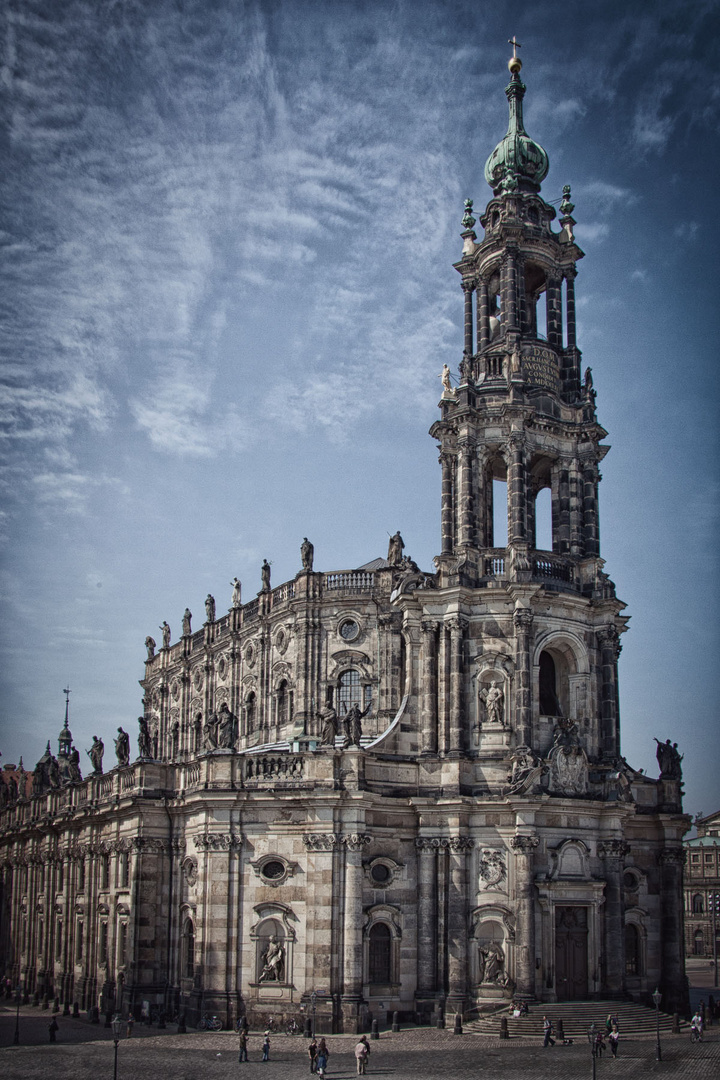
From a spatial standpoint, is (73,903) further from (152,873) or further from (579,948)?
(579,948)

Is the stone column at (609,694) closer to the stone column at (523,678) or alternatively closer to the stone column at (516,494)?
the stone column at (523,678)

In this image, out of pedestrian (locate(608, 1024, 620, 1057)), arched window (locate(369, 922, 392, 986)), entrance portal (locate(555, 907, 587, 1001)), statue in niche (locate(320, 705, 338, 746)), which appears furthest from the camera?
statue in niche (locate(320, 705, 338, 746))

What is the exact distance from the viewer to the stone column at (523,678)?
4791 cm

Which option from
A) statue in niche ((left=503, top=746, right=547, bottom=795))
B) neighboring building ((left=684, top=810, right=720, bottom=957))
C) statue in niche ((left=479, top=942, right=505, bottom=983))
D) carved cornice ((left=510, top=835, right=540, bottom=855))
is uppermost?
statue in niche ((left=503, top=746, right=547, bottom=795))

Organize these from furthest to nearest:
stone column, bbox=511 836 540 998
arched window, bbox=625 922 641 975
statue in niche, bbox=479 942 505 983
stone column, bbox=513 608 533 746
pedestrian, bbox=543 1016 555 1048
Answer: arched window, bbox=625 922 641 975 < stone column, bbox=513 608 533 746 < statue in niche, bbox=479 942 505 983 < stone column, bbox=511 836 540 998 < pedestrian, bbox=543 1016 555 1048

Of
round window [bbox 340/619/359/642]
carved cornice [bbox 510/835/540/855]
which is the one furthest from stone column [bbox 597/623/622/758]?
round window [bbox 340/619/359/642]

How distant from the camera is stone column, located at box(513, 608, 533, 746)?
47.9m

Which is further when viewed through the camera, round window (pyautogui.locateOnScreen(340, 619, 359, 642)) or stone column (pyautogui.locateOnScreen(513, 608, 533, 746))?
round window (pyautogui.locateOnScreen(340, 619, 359, 642))

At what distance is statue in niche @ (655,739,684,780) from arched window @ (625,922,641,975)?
6970mm

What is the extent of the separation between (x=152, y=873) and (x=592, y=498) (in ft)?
84.8

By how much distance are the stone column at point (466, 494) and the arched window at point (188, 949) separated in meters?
19.8

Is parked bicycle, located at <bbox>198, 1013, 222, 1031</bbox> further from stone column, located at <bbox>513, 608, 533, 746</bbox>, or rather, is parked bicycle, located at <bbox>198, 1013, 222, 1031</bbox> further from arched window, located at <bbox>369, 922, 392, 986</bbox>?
stone column, located at <bbox>513, 608, 533, 746</bbox>

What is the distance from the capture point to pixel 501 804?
46.9 m

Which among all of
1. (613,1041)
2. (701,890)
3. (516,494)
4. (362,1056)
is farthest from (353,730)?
(701,890)
